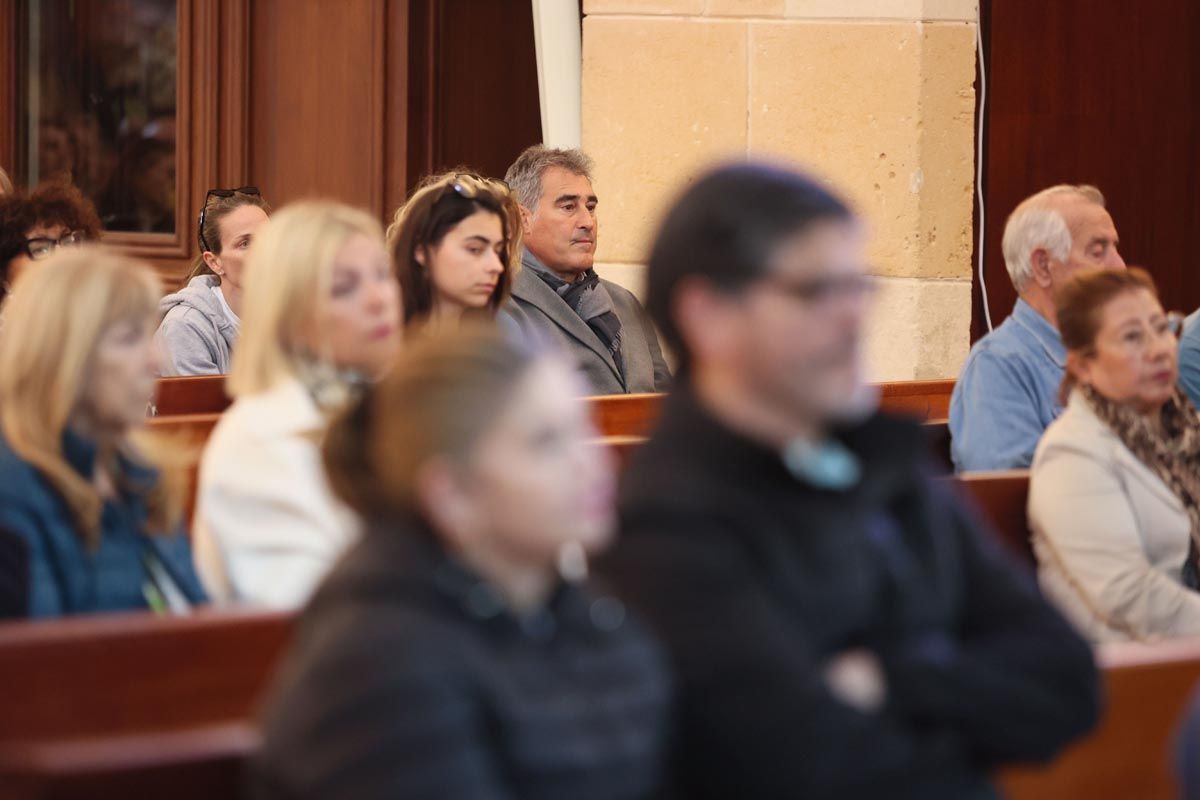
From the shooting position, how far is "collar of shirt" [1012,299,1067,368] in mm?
4082

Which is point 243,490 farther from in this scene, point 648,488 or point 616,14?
point 616,14

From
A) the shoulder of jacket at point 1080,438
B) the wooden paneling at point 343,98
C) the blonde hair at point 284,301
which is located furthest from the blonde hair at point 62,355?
the wooden paneling at point 343,98

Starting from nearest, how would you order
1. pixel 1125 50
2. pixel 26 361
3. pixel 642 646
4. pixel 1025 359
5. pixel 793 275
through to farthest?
pixel 642 646 < pixel 793 275 < pixel 26 361 < pixel 1025 359 < pixel 1125 50

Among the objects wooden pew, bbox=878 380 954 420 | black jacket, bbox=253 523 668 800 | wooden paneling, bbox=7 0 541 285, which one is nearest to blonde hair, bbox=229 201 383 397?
black jacket, bbox=253 523 668 800

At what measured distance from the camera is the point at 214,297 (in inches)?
213

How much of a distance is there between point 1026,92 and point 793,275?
4.77 m

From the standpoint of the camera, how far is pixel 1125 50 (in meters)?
6.15

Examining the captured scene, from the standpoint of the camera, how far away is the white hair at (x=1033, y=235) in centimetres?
438

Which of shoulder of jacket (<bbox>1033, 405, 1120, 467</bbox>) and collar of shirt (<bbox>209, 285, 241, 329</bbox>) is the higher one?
collar of shirt (<bbox>209, 285, 241, 329</bbox>)

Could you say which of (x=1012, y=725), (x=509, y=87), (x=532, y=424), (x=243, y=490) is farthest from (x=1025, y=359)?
(x=509, y=87)

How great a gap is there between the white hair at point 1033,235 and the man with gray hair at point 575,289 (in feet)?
3.57

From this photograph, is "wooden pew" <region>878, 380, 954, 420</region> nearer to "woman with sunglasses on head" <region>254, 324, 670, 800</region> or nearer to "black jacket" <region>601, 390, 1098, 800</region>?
"black jacket" <region>601, 390, 1098, 800</region>

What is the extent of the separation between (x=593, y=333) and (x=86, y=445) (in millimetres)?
2740

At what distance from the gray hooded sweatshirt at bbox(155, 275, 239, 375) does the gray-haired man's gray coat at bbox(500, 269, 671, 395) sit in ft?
3.14
